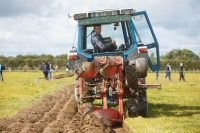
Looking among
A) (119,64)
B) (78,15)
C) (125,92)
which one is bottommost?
(125,92)

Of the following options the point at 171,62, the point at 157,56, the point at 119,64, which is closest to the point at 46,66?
the point at 157,56

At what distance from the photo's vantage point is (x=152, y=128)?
7598 mm

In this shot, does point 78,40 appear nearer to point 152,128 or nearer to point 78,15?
point 78,15

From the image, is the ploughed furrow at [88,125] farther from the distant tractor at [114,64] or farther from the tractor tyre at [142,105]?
the tractor tyre at [142,105]

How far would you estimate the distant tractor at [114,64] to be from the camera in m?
7.60

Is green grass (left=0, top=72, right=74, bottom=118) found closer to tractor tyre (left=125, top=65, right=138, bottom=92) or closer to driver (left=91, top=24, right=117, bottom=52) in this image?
driver (left=91, top=24, right=117, bottom=52)

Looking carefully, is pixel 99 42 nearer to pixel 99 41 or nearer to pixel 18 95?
pixel 99 41

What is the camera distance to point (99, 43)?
9.16 meters

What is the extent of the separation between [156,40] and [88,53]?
2.12m

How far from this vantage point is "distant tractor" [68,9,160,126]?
760cm

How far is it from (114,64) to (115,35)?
241 centimetres

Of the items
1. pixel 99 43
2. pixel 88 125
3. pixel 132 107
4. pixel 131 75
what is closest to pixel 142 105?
pixel 132 107

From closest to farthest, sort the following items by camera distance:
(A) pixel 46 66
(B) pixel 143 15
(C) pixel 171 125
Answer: (C) pixel 171 125, (B) pixel 143 15, (A) pixel 46 66

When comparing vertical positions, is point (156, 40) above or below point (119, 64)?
above
